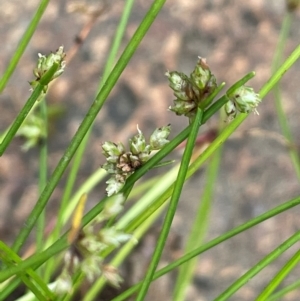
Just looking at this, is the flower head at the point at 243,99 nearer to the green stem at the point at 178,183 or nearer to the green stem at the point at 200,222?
the green stem at the point at 178,183

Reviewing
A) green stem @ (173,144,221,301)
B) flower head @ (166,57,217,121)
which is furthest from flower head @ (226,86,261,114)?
green stem @ (173,144,221,301)

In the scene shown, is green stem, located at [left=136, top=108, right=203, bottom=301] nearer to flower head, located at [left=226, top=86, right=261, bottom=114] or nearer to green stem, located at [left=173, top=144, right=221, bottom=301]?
flower head, located at [left=226, top=86, right=261, bottom=114]

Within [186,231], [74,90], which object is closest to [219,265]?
[186,231]

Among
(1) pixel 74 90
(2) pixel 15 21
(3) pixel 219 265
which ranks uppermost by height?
(2) pixel 15 21

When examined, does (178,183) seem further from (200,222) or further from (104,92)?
(200,222)

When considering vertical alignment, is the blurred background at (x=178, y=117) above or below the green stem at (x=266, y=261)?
above

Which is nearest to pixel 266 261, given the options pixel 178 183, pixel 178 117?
pixel 178 183

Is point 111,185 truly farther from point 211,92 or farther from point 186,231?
point 186,231

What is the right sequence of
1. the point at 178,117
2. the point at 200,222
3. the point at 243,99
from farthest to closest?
the point at 178,117, the point at 200,222, the point at 243,99

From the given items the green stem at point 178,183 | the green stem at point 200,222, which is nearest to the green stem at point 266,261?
the green stem at point 178,183
